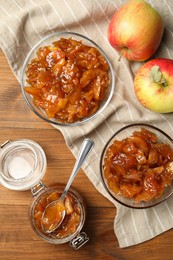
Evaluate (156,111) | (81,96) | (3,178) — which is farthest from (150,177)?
(3,178)

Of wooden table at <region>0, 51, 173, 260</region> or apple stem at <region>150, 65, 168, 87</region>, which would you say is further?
wooden table at <region>0, 51, 173, 260</region>

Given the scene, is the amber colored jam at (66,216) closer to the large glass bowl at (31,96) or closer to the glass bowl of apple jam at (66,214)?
the glass bowl of apple jam at (66,214)

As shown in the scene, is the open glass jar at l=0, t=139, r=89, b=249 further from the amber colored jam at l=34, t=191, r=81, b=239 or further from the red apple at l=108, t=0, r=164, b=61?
the red apple at l=108, t=0, r=164, b=61

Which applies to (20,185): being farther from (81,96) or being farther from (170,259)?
(170,259)

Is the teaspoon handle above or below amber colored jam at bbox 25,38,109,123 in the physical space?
below

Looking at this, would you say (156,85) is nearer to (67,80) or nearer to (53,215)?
(67,80)

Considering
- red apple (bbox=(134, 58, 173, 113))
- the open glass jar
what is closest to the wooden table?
the open glass jar

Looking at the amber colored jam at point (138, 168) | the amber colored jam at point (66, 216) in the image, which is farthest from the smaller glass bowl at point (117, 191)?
the amber colored jam at point (66, 216)
